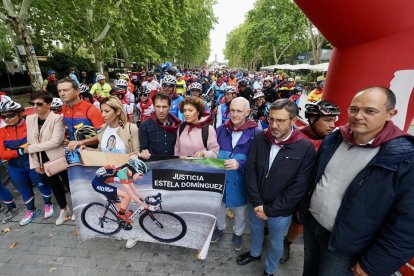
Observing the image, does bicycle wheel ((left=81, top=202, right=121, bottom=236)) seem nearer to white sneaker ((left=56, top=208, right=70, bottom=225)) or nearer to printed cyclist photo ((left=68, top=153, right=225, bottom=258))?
printed cyclist photo ((left=68, top=153, right=225, bottom=258))

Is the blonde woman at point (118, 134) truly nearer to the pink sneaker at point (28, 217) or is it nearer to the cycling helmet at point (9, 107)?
the cycling helmet at point (9, 107)

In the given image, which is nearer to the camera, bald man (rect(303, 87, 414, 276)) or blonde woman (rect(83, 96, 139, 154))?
bald man (rect(303, 87, 414, 276))

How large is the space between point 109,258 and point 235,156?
215 centimetres

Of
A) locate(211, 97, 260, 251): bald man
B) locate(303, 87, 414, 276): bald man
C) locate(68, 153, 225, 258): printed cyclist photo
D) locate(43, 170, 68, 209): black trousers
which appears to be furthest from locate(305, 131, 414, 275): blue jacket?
locate(43, 170, 68, 209): black trousers

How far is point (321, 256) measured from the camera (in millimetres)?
2084

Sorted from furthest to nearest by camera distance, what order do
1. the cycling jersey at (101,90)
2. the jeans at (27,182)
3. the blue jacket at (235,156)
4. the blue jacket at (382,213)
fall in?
the cycling jersey at (101,90)
the jeans at (27,182)
the blue jacket at (235,156)
the blue jacket at (382,213)

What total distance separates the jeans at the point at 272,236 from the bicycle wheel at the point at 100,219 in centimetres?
170

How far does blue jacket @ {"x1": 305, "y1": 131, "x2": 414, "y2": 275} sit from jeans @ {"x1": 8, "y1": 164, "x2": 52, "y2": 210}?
422 centimetres

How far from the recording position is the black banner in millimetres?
2604

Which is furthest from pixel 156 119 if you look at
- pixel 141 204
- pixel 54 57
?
pixel 54 57

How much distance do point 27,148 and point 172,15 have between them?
15.8m

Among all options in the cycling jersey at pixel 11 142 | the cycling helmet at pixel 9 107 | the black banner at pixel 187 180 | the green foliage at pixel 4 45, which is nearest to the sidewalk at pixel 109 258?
the black banner at pixel 187 180

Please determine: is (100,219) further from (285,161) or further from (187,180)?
(285,161)

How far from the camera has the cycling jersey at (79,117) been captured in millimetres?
3496
